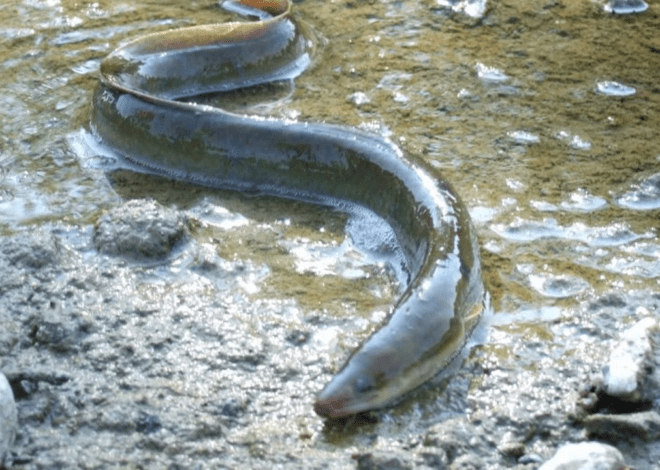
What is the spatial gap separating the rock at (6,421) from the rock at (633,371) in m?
1.17

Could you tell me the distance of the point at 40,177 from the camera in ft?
9.89

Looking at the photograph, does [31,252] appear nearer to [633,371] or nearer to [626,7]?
[633,371]

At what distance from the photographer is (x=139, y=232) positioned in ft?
8.44

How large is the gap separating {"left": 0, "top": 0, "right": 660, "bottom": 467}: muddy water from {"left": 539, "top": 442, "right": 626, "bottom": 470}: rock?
0.17m

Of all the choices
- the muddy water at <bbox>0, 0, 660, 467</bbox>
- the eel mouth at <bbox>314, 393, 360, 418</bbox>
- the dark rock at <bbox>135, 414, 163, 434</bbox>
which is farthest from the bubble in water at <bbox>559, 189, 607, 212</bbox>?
the dark rock at <bbox>135, 414, 163, 434</bbox>

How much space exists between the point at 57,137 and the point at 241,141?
643 mm

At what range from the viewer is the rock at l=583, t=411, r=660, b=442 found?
1.92m

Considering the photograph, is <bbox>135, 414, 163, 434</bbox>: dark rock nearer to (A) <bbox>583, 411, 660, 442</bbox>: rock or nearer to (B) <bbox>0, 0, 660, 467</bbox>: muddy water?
(B) <bbox>0, 0, 660, 467</bbox>: muddy water

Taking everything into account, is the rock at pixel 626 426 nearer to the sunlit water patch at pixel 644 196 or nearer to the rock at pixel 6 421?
the sunlit water patch at pixel 644 196

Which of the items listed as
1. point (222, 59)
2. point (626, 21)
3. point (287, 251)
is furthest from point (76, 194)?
point (626, 21)

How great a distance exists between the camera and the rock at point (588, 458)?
5.73 ft

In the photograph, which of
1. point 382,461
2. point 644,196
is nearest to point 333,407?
point 382,461

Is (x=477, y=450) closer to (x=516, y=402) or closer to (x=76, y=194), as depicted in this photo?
(x=516, y=402)

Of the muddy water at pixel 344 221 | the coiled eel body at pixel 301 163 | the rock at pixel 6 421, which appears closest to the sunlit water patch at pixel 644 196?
the muddy water at pixel 344 221
